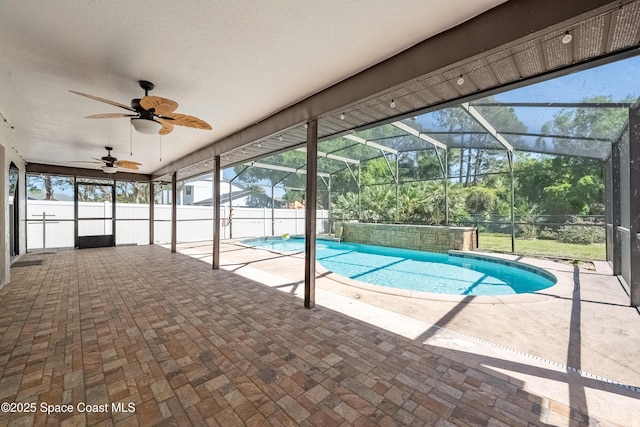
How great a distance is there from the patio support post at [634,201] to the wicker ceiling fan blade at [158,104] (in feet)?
17.6

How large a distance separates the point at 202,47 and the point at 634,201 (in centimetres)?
515

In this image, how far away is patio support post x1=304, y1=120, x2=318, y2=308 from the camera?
3.33m

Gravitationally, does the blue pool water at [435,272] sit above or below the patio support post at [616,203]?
below

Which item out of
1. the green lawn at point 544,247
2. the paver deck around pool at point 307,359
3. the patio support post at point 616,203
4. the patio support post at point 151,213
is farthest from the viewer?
the patio support post at point 151,213

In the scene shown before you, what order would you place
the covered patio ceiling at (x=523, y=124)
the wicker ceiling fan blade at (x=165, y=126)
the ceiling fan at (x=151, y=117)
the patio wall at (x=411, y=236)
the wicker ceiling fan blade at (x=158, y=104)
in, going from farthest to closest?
1. the patio wall at (x=411, y=236)
2. the covered patio ceiling at (x=523, y=124)
3. the wicker ceiling fan blade at (x=165, y=126)
4. the ceiling fan at (x=151, y=117)
5. the wicker ceiling fan blade at (x=158, y=104)

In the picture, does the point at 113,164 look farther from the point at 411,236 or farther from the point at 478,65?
the point at 411,236

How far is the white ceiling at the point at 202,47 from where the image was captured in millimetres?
1831

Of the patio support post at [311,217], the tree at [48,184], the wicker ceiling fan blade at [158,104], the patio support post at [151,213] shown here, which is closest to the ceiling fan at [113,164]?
the wicker ceiling fan blade at [158,104]

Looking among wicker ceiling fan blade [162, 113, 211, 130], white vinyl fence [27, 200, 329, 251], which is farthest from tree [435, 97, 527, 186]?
white vinyl fence [27, 200, 329, 251]

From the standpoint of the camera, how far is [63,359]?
6.96 ft

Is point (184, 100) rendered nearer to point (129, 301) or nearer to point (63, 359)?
point (129, 301)

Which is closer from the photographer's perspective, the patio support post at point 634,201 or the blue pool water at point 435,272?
the patio support post at point 634,201

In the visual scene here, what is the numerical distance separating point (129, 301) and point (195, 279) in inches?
46.5

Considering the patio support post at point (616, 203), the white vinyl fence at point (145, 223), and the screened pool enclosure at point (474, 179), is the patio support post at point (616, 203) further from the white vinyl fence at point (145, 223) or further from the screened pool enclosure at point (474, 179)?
the white vinyl fence at point (145, 223)
